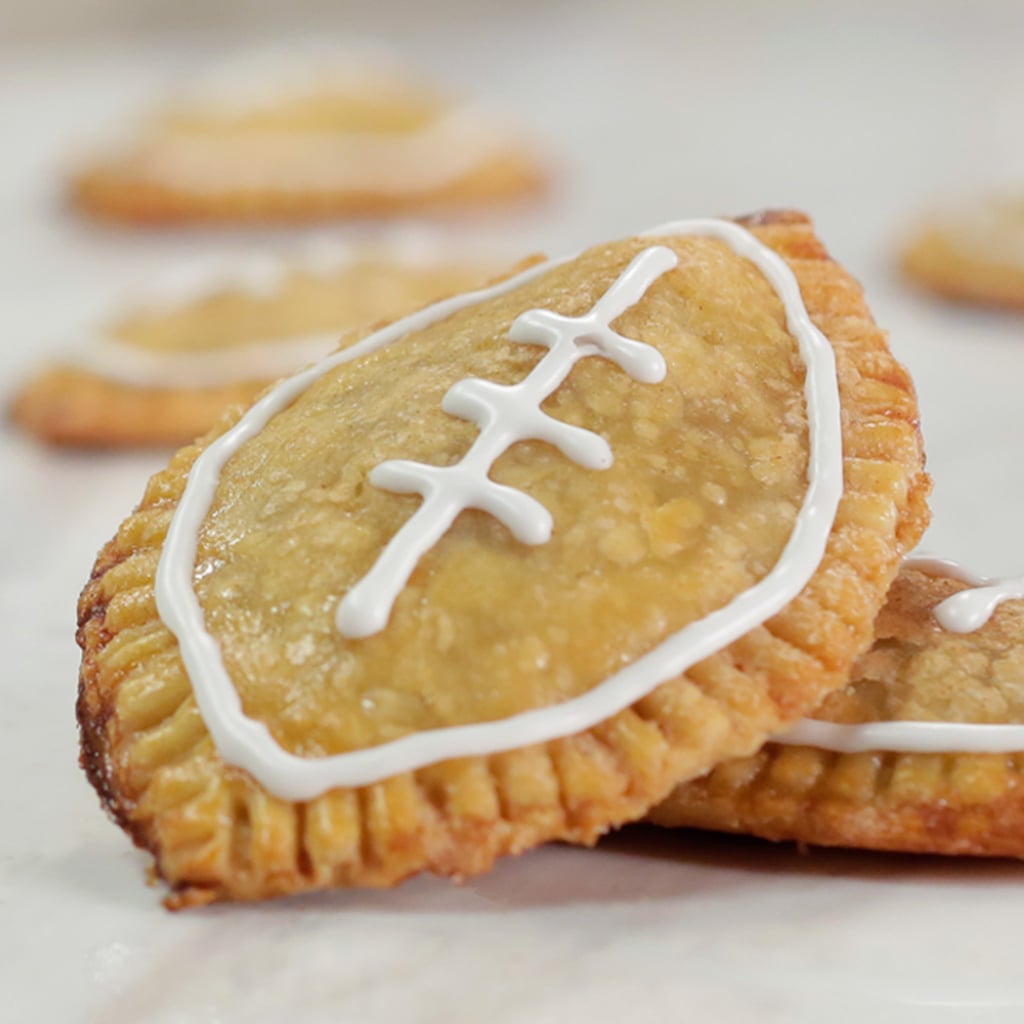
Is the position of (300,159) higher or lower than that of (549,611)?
higher

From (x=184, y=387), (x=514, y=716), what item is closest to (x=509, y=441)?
(x=514, y=716)

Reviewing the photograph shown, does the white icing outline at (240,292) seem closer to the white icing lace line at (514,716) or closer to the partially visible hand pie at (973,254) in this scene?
the partially visible hand pie at (973,254)

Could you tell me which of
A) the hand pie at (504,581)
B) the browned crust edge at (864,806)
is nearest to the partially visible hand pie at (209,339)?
the hand pie at (504,581)

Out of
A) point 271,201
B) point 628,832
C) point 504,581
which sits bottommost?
point 628,832

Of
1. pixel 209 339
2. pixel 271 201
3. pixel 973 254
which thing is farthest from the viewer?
pixel 271 201

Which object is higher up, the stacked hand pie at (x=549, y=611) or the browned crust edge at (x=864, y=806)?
the stacked hand pie at (x=549, y=611)

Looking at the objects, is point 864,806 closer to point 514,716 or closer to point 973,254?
point 514,716

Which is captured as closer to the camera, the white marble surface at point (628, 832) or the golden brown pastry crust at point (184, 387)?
the white marble surface at point (628, 832)

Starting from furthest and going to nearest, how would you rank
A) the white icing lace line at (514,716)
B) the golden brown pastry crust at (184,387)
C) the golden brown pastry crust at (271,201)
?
the golden brown pastry crust at (271,201), the golden brown pastry crust at (184,387), the white icing lace line at (514,716)

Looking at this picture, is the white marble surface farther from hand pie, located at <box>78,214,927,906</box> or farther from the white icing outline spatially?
the white icing outline
